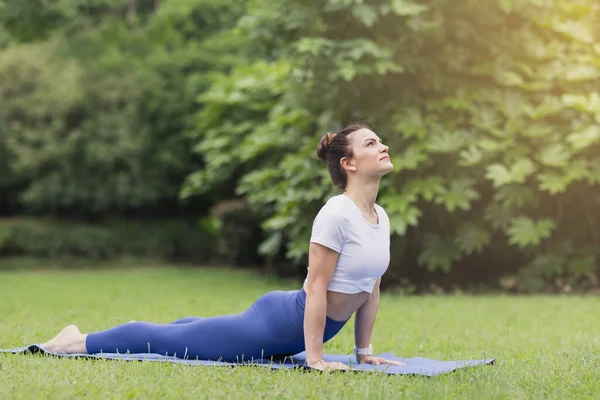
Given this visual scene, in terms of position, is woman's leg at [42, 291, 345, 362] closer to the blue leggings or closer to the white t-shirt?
the blue leggings

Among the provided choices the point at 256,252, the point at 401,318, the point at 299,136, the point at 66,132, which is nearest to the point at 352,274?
the point at 401,318

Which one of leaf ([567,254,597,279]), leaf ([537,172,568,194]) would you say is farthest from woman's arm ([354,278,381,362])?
leaf ([567,254,597,279])

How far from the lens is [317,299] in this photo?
442 centimetres

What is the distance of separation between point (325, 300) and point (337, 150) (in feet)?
2.89

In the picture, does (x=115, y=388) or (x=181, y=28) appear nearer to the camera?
(x=115, y=388)

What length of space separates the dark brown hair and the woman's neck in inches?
4.7

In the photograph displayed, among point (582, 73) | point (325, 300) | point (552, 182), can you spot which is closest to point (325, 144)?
point (325, 300)

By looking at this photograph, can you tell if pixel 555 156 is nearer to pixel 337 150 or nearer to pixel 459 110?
pixel 459 110

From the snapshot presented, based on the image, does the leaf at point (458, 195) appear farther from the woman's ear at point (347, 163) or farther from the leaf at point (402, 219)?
the woman's ear at point (347, 163)

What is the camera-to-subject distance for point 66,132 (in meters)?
20.7

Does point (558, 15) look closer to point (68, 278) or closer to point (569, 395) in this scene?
point (569, 395)

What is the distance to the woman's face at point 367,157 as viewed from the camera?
15.2ft

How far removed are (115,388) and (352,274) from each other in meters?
1.40

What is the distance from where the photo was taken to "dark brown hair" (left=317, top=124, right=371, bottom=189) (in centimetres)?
471
